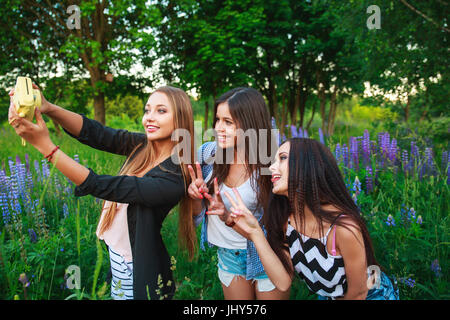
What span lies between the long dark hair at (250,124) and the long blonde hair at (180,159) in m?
0.22

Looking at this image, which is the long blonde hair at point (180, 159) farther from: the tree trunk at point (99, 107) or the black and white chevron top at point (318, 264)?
the tree trunk at point (99, 107)

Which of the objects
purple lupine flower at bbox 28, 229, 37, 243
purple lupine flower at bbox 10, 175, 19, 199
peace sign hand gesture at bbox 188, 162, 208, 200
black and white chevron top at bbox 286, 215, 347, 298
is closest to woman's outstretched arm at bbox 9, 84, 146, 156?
peace sign hand gesture at bbox 188, 162, 208, 200

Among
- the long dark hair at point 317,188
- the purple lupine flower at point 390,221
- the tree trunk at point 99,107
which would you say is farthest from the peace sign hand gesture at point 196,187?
the tree trunk at point 99,107

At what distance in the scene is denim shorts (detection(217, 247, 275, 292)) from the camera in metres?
1.76

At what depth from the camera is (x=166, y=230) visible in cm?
290

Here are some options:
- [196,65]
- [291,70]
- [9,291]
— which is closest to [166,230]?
[9,291]

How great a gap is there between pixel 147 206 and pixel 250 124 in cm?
78

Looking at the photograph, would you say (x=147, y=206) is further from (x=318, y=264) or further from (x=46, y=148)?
(x=318, y=264)

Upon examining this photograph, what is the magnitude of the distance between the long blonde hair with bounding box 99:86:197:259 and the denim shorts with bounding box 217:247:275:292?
0.26 m

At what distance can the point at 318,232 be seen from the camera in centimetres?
153

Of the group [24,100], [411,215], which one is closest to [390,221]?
[411,215]

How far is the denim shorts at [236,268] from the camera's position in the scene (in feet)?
5.78

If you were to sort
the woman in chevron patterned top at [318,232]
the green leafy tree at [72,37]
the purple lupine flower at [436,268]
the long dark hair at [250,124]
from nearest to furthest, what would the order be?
the woman in chevron patterned top at [318,232]
the long dark hair at [250,124]
the purple lupine flower at [436,268]
the green leafy tree at [72,37]
